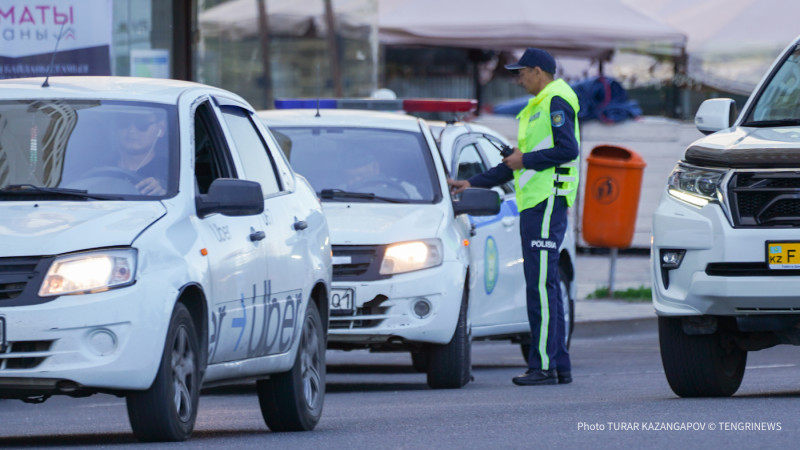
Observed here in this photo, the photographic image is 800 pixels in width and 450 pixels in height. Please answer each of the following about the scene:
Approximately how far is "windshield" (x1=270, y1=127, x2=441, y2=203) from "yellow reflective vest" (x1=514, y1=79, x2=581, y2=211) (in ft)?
1.99

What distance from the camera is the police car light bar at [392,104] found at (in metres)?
12.5

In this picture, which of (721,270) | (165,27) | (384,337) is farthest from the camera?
(165,27)

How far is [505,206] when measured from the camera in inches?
493

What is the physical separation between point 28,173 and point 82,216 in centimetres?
61

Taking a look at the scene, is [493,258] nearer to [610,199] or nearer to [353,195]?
[353,195]

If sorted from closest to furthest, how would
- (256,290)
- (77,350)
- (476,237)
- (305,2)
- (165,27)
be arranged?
(77,350)
(256,290)
(476,237)
(165,27)
(305,2)

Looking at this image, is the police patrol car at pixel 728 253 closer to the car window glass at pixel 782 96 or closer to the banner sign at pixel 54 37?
the car window glass at pixel 782 96

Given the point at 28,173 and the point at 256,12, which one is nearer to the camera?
the point at 28,173

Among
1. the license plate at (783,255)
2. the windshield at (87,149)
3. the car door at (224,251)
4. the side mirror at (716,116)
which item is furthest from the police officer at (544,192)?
the windshield at (87,149)

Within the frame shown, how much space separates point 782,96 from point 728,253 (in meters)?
1.34

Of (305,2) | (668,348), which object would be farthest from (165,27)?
(668,348)

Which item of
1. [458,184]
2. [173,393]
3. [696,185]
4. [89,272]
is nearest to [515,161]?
[458,184]

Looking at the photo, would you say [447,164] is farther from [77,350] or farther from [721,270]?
[77,350]

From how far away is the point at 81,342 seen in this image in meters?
6.53
